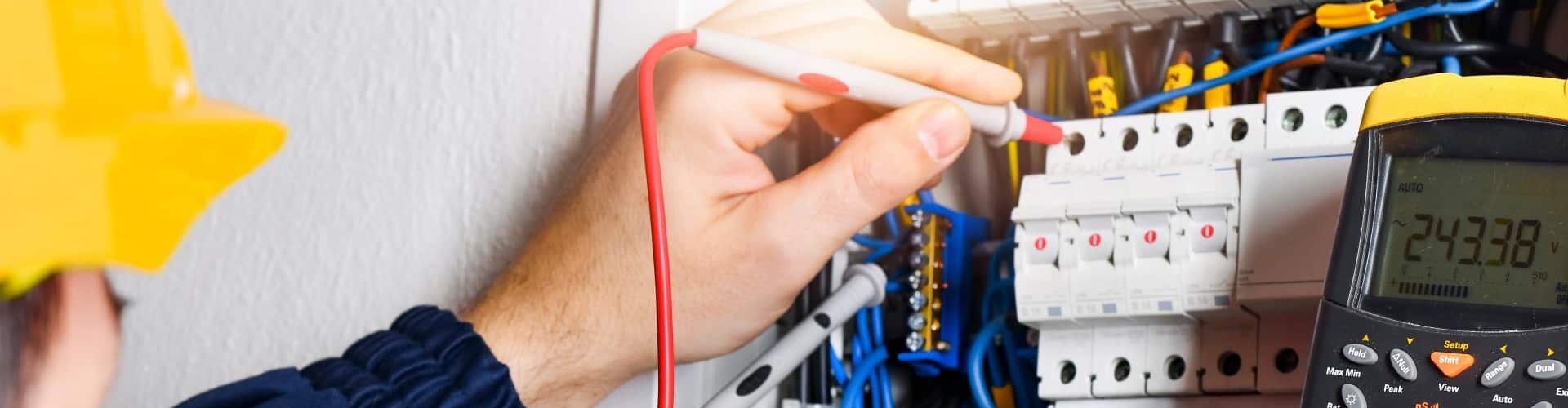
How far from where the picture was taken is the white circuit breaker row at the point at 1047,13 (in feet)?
2.67

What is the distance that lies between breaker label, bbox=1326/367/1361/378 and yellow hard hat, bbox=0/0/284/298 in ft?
1.65

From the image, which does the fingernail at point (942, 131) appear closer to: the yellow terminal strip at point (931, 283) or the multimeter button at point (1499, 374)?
the yellow terminal strip at point (931, 283)

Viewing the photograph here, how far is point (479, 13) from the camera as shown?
40.3 inches

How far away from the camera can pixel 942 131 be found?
728 mm

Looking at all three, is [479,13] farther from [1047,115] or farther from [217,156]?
[217,156]

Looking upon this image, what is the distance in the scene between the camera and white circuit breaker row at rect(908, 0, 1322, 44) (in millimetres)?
813

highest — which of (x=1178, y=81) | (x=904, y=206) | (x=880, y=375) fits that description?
(x=1178, y=81)

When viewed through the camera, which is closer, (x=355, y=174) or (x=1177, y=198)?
(x=1177, y=198)

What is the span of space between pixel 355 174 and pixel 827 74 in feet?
1.81

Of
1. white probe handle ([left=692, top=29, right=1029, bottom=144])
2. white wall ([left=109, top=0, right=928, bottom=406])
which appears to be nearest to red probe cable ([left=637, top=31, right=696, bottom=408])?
white probe handle ([left=692, top=29, right=1029, bottom=144])

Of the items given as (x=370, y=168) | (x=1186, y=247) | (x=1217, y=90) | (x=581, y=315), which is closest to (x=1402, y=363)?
(x=1186, y=247)

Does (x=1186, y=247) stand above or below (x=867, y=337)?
above

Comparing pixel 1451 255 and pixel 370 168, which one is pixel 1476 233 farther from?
pixel 370 168

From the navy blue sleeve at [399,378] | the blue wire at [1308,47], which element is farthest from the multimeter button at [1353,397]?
the navy blue sleeve at [399,378]
